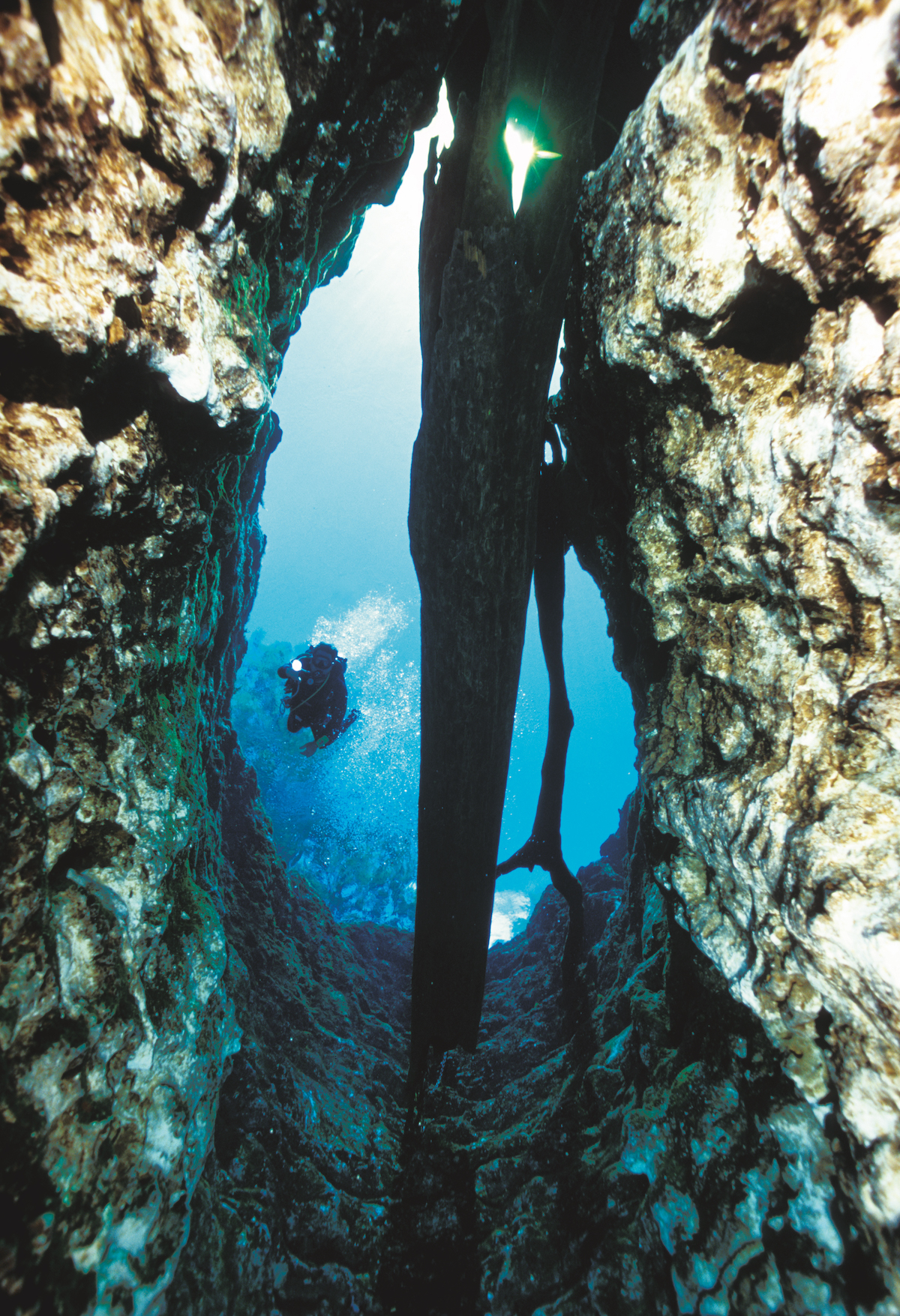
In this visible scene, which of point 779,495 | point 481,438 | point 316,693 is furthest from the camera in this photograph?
point 316,693

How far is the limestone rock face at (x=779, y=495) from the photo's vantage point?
3.40 feet

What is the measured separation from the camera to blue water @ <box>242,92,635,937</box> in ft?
106

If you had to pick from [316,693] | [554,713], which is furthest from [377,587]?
[554,713]

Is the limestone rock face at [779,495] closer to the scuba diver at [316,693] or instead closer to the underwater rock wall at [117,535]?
the underwater rock wall at [117,535]

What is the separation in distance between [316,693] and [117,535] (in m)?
7.09

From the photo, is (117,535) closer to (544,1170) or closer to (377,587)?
(544,1170)

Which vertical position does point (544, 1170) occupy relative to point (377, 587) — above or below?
below

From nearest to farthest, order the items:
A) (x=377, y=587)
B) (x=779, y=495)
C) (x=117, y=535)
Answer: (x=779, y=495) → (x=117, y=535) → (x=377, y=587)

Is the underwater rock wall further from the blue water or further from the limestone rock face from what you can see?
the blue water

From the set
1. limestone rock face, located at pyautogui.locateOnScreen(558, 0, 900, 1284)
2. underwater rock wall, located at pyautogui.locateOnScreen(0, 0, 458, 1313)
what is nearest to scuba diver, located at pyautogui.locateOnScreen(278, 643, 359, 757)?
underwater rock wall, located at pyautogui.locateOnScreen(0, 0, 458, 1313)

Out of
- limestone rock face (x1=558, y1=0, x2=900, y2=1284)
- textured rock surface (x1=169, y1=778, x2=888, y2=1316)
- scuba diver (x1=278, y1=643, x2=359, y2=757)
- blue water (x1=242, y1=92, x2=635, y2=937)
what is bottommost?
textured rock surface (x1=169, y1=778, x2=888, y2=1316)

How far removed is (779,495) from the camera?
1377 mm

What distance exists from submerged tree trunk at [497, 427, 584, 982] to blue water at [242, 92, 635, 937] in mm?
14775

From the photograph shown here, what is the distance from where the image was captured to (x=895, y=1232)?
0.94 m
